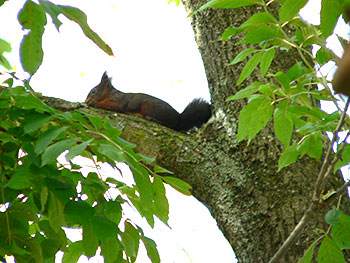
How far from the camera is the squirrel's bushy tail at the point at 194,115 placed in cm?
264

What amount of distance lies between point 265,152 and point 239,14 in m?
0.67

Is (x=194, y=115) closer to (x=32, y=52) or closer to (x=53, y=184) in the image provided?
(x=53, y=184)

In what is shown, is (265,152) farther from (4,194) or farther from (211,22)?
(4,194)

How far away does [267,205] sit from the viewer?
1457 millimetres

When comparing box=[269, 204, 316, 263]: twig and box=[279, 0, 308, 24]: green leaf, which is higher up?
box=[279, 0, 308, 24]: green leaf

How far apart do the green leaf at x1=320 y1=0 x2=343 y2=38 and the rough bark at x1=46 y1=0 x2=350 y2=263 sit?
83 centimetres

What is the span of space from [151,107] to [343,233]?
7.83 feet

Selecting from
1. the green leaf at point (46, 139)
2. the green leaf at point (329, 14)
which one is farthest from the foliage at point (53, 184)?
the green leaf at point (329, 14)

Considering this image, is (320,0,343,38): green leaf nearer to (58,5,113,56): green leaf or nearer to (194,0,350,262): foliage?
(194,0,350,262): foliage

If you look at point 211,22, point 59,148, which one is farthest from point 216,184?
point 59,148

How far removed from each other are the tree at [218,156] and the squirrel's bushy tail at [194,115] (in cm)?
74

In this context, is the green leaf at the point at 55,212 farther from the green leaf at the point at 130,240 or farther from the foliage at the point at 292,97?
the foliage at the point at 292,97

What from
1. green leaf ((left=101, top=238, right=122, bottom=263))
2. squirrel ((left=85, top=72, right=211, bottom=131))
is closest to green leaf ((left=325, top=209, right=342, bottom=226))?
green leaf ((left=101, top=238, right=122, bottom=263))

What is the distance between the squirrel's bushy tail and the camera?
264 centimetres
